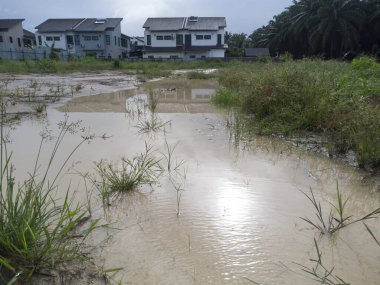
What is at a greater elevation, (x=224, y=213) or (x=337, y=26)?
(x=337, y=26)

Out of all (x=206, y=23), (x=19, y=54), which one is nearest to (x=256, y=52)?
(x=206, y=23)

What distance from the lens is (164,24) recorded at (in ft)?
139

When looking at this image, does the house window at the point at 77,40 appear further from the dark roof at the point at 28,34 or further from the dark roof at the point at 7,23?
the dark roof at the point at 7,23

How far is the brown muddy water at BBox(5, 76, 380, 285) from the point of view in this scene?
171 centimetres

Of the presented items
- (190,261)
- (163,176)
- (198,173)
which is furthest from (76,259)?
(198,173)

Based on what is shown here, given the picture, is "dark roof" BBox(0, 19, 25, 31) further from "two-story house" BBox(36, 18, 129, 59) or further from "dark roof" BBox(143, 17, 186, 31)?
"dark roof" BBox(143, 17, 186, 31)

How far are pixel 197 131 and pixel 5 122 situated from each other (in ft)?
10.4

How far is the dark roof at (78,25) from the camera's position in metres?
40.9

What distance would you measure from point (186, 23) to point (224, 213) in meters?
43.3

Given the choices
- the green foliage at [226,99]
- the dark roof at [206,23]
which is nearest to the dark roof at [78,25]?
the dark roof at [206,23]

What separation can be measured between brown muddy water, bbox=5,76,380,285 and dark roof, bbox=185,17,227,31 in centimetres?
3945

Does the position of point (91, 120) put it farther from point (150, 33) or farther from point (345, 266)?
point (150, 33)

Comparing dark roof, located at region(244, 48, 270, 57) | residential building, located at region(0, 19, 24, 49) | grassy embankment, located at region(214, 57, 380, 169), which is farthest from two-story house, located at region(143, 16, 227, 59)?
grassy embankment, located at region(214, 57, 380, 169)

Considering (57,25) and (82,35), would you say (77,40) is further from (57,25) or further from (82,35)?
(57,25)
